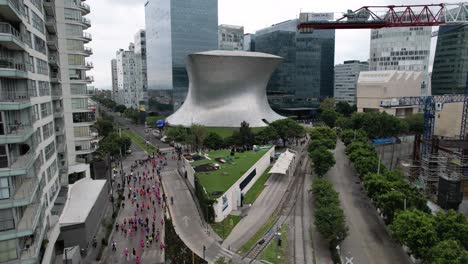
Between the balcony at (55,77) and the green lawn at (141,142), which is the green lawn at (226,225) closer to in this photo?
the balcony at (55,77)

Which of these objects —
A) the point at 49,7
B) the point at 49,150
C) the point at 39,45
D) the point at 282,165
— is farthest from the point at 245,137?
the point at 39,45

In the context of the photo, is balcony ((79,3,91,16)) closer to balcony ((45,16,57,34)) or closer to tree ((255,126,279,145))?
balcony ((45,16,57,34))

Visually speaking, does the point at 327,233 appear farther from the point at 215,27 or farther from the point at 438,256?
the point at 215,27

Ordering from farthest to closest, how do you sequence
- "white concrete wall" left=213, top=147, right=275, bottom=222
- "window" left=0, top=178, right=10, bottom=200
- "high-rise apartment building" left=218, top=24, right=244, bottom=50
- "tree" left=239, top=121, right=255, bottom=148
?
"high-rise apartment building" left=218, top=24, right=244, bottom=50, "tree" left=239, top=121, right=255, bottom=148, "white concrete wall" left=213, top=147, right=275, bottom=222, "window" left=0, top=178, right=10, bottom=200

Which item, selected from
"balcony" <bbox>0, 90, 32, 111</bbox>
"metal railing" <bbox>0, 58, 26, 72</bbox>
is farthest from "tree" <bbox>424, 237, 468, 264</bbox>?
"metal railing" <bbox>0, 58, 26, 72</bbox>

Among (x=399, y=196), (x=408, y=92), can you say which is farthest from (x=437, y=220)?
(x=408, y=92)

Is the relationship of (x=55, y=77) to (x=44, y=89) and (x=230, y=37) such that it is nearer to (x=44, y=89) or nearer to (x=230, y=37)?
(x=44, y=89)
